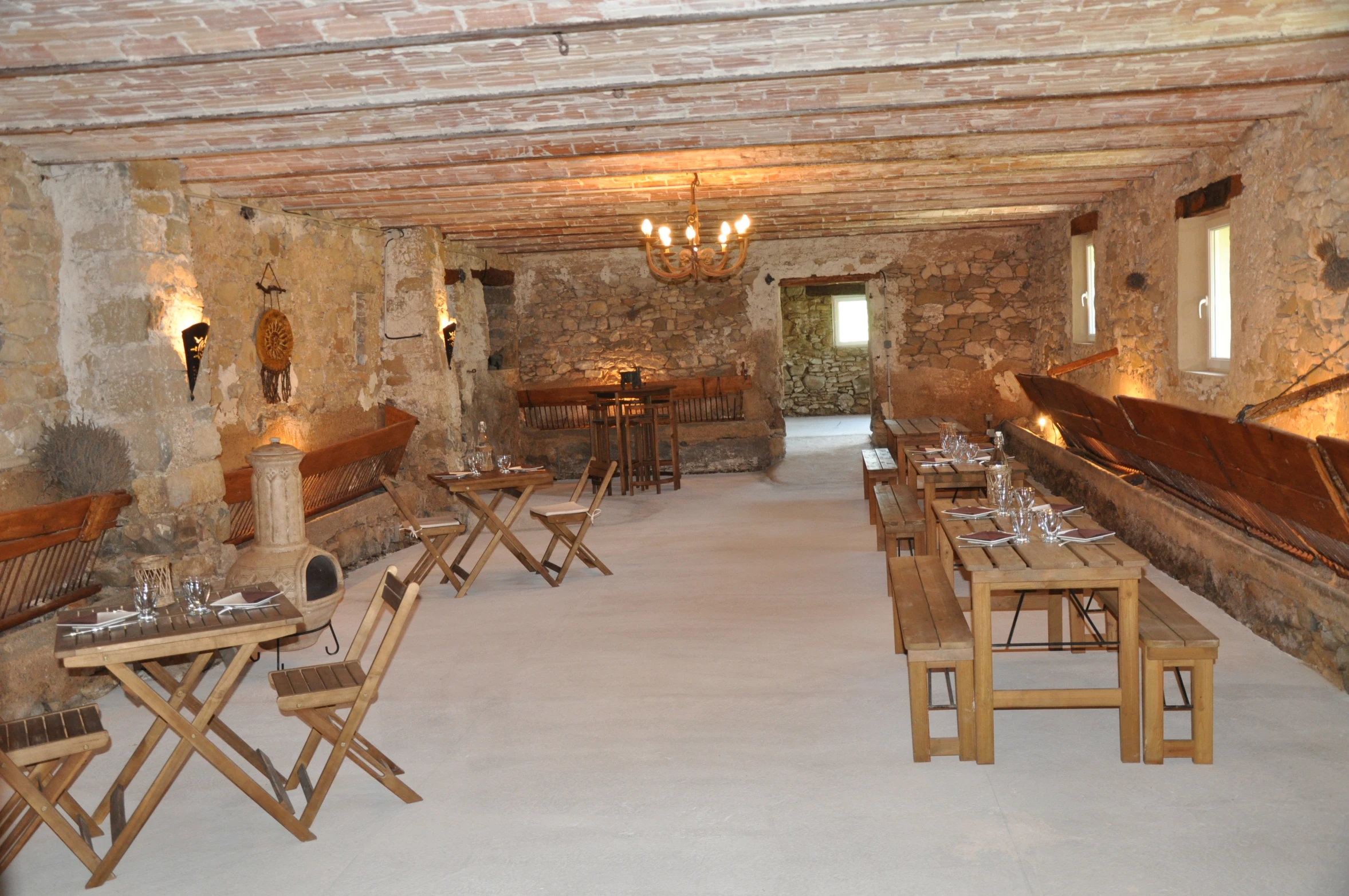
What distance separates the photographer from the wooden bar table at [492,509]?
19.5ft

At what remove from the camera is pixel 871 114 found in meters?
4.47

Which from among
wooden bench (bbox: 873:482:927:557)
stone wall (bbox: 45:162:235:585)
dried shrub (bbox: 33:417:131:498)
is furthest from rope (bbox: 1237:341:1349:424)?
dried shrub (bbox: 33:417:131:498)

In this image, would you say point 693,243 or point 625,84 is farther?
point 693,243

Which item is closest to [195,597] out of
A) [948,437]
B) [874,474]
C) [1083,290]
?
[948,437]

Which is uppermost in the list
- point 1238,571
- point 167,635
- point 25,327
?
point 25,327

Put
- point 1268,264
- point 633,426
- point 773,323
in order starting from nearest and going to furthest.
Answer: point 1268,264
point 633,426
point 773,323

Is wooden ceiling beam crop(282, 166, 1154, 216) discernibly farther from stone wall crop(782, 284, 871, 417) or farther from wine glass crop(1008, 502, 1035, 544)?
stone wall crop(782, 284, 871, 417)

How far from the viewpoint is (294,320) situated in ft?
21.5

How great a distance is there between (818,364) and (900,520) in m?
10.8

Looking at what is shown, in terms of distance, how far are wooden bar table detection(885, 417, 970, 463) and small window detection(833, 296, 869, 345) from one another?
757 centimetres

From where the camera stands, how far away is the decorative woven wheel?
6090 millimetres

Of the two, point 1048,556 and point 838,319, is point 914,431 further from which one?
point 838,319

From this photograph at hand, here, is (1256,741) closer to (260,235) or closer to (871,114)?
(871,114)

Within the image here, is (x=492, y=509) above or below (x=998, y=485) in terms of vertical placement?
below
